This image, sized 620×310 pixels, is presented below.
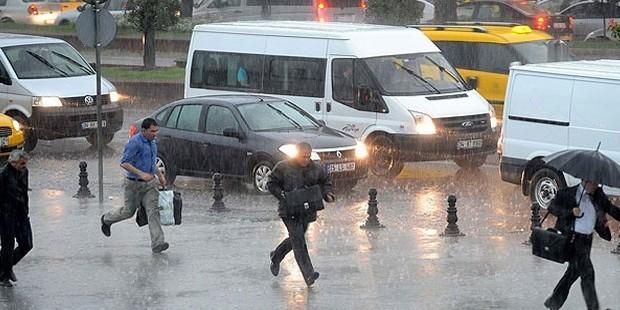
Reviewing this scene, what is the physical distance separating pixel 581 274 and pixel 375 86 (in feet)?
30.1

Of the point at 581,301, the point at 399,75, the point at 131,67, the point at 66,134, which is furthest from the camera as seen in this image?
the point at 131,67

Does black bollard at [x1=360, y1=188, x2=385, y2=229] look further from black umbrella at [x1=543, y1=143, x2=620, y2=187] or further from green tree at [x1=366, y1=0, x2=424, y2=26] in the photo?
green tree at [x1=366, y1=0, x2=424, y2=26]

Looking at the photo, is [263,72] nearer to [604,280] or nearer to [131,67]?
[604,280]

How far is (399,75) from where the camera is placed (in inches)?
812

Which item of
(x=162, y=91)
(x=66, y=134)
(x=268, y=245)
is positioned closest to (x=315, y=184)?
(x=268, y=245)

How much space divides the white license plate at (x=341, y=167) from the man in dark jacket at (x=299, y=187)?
18.3 feet

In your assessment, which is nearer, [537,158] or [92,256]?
[92,256]

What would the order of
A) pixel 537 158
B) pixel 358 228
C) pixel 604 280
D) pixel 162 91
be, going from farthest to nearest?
pixel 162 91
pixel 537 158
pixel 358 228
pixel 604 280

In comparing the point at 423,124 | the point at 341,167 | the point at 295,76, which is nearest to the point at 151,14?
the point at 295,76

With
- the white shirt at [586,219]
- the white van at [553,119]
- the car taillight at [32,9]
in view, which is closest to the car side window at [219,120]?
the white van at [553,119]

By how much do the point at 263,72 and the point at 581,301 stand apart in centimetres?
1011

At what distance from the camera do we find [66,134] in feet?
76.0

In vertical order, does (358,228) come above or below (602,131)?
below

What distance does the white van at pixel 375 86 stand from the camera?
20062 mm
